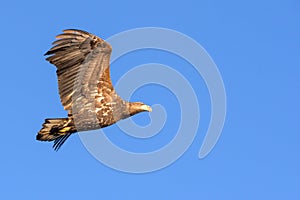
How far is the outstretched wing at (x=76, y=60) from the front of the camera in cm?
2091

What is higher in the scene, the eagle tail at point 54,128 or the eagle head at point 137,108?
the eagle head at point 137,108

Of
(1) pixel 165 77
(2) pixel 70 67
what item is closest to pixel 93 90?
(2) pixel 70 67

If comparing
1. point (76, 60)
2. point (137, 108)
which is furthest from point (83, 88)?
point (137, 108)

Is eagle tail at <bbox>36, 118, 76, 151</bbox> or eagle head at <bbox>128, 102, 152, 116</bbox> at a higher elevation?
eagle head at <bbox>128, 102, 152, 116</bbox>

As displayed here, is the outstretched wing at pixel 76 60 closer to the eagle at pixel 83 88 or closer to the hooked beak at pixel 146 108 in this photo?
the eagle at pixel 83 88

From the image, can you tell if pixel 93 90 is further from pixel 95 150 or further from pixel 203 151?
pixel 203 151

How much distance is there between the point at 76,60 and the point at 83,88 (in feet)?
2.45

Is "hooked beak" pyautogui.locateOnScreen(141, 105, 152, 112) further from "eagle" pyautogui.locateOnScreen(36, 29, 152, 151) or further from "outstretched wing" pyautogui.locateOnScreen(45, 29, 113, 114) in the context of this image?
"outstretched wing" pyautogui.locateOnScreen(45, 29, 113, 114)

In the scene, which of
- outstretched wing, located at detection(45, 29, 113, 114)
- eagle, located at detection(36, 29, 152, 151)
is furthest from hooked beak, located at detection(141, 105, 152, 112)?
outstretched wing, located at detection(45, 29, 113, 114)

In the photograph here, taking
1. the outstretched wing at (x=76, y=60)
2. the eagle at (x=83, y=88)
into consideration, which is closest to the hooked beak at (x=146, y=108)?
the eagle at (x=83, y=88)

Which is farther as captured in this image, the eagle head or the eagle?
the eagle head

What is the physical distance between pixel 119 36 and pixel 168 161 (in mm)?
3448

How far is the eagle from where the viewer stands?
20.9 m

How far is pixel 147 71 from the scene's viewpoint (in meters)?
23.0
